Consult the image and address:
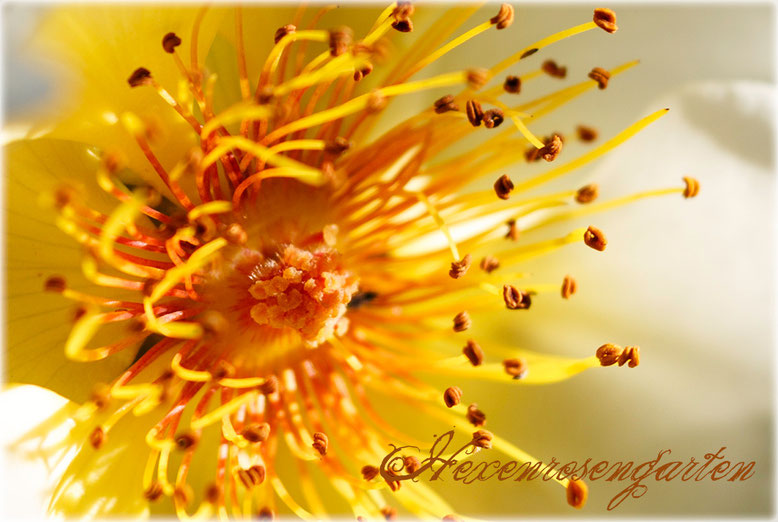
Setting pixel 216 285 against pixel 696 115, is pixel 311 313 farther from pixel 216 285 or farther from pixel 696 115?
pixel 696 115

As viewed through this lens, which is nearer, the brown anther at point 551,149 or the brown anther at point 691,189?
the brown anther at point 551,149

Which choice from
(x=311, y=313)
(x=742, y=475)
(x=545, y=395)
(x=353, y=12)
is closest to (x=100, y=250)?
(x=311, y=313)

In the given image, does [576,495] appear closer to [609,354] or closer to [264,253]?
[609,354]

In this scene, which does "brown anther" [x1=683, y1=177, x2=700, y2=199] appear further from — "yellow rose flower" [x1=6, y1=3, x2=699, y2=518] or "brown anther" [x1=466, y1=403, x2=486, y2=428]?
"brown anther" [x1=466, y1=403, x2=486, y2=428]

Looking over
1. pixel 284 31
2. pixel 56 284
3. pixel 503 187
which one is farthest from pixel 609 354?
pixel 56 284

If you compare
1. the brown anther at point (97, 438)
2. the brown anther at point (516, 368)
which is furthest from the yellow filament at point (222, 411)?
the brown anther at point (516, 368)

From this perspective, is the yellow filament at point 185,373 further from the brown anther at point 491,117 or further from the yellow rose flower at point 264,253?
the brown anther at point 491,117
